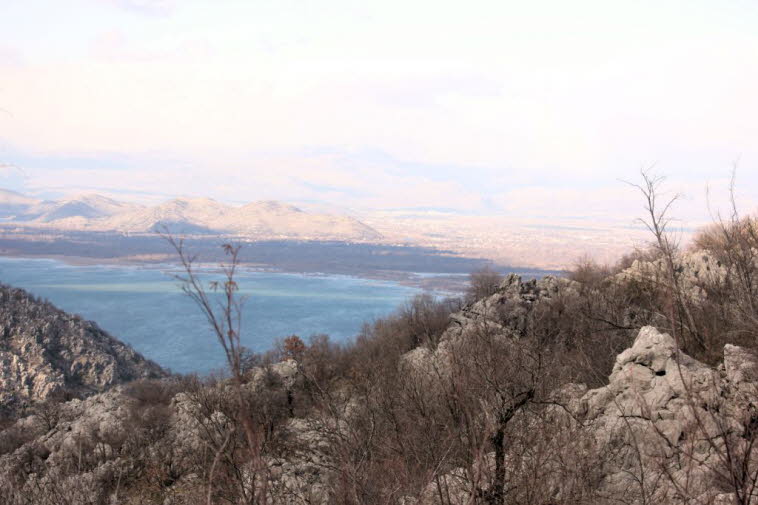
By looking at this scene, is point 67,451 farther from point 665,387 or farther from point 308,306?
point 308,306

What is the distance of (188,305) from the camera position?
317 feet

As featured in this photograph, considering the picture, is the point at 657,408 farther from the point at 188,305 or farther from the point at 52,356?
the point at 188,305

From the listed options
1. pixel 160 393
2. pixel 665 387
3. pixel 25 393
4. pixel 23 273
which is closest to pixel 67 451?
pixel 160 393

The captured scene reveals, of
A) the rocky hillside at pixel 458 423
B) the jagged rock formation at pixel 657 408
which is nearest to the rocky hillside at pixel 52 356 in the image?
the rocky hillside at pixel 458 423

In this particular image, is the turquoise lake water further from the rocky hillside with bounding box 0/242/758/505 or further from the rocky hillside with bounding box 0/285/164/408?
the rocky hillside with bounding box 0/242/758/505

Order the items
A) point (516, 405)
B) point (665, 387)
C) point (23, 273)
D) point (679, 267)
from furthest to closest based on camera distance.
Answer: point (23, 273) < point (679, 267) < point (665, 387) < point (516, 405)

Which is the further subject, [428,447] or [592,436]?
[428,447]

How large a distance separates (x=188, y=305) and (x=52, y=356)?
64.6 m

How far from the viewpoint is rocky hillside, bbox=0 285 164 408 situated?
99.2 ft

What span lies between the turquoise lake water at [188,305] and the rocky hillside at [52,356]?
1888 cm

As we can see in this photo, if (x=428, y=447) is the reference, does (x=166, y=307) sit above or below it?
below

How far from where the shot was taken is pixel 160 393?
20484mm


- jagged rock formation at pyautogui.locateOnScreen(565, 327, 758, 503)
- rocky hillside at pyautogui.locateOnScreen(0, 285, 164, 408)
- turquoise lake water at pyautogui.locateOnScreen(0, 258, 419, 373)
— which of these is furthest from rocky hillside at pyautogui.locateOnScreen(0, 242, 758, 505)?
turquoise lake water at pyautogui.locateOnScreen(0, 258, 419, 373)

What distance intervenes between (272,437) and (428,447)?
734 cm
